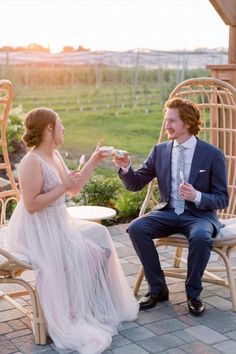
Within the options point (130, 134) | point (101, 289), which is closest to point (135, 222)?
point (101, 289)

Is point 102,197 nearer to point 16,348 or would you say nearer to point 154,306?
point 154,306

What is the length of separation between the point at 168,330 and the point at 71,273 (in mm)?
546

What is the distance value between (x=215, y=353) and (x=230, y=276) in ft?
1.93

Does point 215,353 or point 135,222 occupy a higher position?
point 135,222

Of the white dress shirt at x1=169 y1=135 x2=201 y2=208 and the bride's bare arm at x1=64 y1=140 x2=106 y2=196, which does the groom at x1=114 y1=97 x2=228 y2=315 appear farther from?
the bride's bare arm at x1=64 y1=140 x2=106 y2=196

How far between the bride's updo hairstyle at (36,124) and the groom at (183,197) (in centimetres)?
53

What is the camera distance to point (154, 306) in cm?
302

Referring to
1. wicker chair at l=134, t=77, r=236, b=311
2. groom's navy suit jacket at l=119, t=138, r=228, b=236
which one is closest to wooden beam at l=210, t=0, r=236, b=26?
wicker chair at l=134, t=77, r=236, b=311

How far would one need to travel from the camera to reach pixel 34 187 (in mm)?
2598

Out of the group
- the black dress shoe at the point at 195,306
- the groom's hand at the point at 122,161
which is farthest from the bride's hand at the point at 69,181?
the black dress shoe at the point at 195,306

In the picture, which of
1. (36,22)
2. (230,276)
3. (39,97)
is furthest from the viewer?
(39,97)

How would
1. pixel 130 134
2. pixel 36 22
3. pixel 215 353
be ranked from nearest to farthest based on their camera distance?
pixel 215 353 < pixel 36 22 < pixel 130 134

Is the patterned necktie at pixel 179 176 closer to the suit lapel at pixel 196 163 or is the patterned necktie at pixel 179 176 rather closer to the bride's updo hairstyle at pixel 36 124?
the suit lapel at pixel 196 163

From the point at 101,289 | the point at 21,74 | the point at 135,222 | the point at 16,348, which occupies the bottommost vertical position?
the point at 16,348
